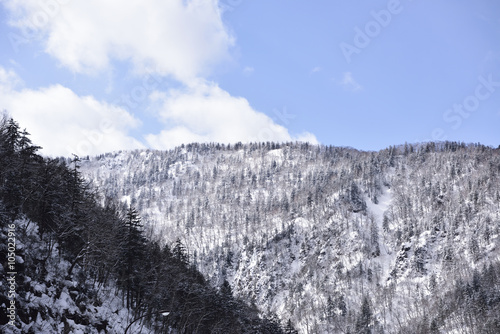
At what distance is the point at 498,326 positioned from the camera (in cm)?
9475

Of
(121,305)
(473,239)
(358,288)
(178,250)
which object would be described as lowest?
(121,305)

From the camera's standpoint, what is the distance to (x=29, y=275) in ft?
84.8

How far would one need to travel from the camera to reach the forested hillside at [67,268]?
934 inches

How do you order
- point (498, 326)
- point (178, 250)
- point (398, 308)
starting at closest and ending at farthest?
point (178, 250) → point (498, 326) → point (398, 308)

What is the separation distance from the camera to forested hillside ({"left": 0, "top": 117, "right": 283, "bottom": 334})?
77.9 feet

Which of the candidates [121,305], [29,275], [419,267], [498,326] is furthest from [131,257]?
[419,267]

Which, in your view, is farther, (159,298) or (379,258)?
(379,258)

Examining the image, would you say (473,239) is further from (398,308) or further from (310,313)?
(310,313)

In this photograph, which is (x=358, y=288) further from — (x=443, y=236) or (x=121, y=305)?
(x=121, y=305)

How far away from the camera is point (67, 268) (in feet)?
111

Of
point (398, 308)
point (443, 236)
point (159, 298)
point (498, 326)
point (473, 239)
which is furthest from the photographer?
point (443, 236)

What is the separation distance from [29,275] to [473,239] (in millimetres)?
185456

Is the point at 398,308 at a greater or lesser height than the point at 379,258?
lesser

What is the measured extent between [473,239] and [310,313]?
8482 cm
